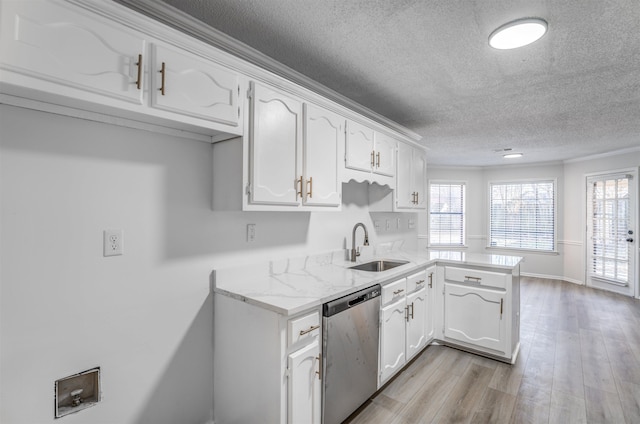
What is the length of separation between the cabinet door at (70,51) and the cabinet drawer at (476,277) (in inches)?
115

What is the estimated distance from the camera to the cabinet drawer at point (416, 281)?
2698 mm

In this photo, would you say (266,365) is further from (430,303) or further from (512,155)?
(512,155)

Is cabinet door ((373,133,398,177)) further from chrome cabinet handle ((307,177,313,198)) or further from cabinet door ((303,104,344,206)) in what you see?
chrome cabinet handle ((307,177,313,198))

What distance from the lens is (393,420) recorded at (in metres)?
2.10

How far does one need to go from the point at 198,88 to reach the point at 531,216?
23.4 feet

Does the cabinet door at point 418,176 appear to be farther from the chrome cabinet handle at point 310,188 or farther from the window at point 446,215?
the window at point 446,215

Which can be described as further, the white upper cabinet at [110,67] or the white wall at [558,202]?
the white wall at [558,202]

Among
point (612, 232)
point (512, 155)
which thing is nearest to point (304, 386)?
point (512, 155)

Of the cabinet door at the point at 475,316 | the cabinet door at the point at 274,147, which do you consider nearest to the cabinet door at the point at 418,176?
the cabinet door at the point at 475,316

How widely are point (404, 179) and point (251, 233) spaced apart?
6.53ft

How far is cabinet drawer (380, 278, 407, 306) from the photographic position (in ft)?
7.64

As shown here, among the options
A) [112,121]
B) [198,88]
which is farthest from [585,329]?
[112,121]

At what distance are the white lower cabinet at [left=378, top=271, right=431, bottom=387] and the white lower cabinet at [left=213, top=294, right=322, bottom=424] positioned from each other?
0.75m

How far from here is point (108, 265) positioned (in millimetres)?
1564
